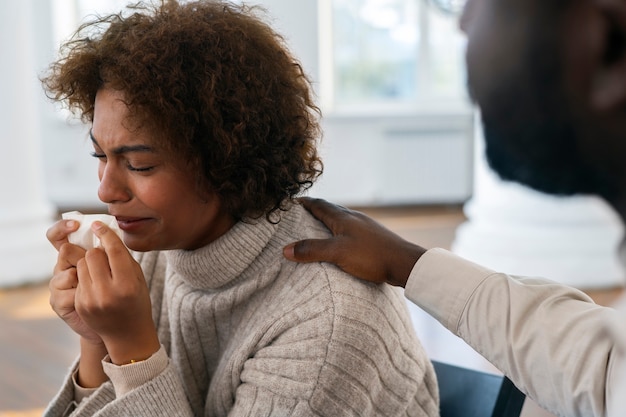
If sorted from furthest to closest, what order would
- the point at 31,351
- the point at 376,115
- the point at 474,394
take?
the point at 376,115 → the point at 31,351 → the point at 474,394

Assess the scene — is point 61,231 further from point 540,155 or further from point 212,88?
point 540,155

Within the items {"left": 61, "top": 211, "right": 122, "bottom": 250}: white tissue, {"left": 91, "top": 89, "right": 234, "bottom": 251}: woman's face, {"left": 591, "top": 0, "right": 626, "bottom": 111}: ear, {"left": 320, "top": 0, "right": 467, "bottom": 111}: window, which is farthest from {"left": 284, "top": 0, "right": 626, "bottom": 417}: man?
{"left": 320, "top": 0, "right": 467, "bottom": 111}: window

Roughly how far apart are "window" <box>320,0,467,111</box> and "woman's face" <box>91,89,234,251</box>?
6439 mm

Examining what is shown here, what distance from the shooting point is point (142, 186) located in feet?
4.16

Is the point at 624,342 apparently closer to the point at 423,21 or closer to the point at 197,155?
the point at 197,155

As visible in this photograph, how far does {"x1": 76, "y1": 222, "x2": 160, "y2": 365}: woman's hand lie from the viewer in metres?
1.22

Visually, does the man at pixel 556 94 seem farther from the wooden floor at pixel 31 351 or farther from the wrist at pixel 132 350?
the wooden floor at pixel 31 351

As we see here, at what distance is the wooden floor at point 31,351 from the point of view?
3.03 m

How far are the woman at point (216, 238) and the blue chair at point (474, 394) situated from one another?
0.10m

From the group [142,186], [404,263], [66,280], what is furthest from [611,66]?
[66,280]

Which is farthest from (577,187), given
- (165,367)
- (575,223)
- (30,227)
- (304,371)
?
(30,227)

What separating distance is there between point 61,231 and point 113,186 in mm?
166

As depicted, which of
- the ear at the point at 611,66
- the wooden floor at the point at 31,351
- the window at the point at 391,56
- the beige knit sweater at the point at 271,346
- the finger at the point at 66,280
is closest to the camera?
the ear at the point at 611,66

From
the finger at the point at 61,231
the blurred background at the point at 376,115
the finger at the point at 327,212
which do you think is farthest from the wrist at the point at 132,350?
the blurred background at the point at 376,115
